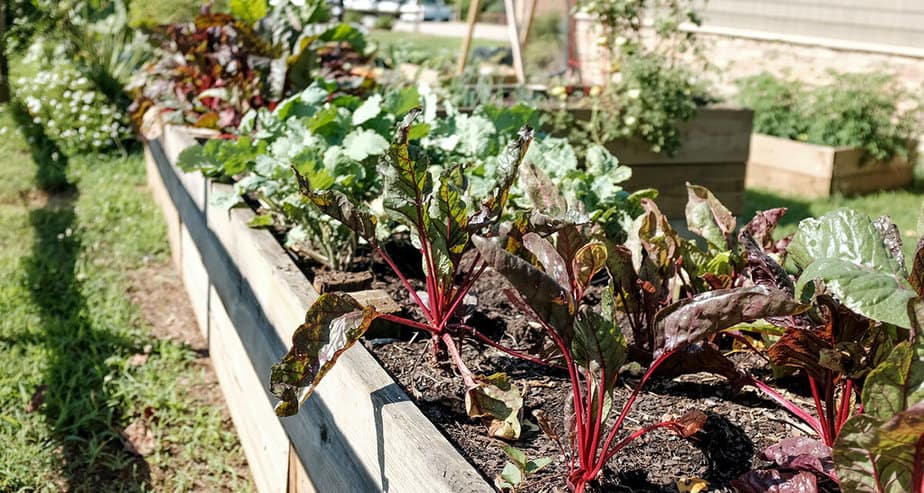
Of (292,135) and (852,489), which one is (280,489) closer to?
(292,135)

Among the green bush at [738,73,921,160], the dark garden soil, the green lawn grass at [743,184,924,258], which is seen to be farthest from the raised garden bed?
the green bush at [738,73,921,160]

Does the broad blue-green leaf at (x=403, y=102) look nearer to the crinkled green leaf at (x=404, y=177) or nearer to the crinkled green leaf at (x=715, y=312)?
the crinkled green leaf at (x=404, y=177)

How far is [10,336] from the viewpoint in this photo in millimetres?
3482

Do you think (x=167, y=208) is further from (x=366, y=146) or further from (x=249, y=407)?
(x=366, y=146)

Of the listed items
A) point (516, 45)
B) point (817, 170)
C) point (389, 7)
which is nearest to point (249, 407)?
point (516, 45)

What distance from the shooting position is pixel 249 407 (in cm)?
269

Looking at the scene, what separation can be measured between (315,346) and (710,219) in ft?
3.59

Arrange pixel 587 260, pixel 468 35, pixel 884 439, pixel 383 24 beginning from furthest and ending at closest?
pixel 383 24, pixel 468 35, pixel 587 260, pixel 884 439

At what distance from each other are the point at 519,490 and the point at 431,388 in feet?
1.50

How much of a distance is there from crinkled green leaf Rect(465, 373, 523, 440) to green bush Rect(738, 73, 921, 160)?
19.0 feet

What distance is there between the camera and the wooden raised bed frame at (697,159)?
4625 mm

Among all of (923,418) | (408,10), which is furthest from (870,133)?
(408,10)

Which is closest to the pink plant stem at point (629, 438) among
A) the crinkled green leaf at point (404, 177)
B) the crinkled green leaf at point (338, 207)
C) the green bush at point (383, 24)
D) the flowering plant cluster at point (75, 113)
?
the crinkled green leaf at point (404, 177)

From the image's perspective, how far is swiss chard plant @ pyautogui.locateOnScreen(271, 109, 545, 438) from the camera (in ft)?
5.37
